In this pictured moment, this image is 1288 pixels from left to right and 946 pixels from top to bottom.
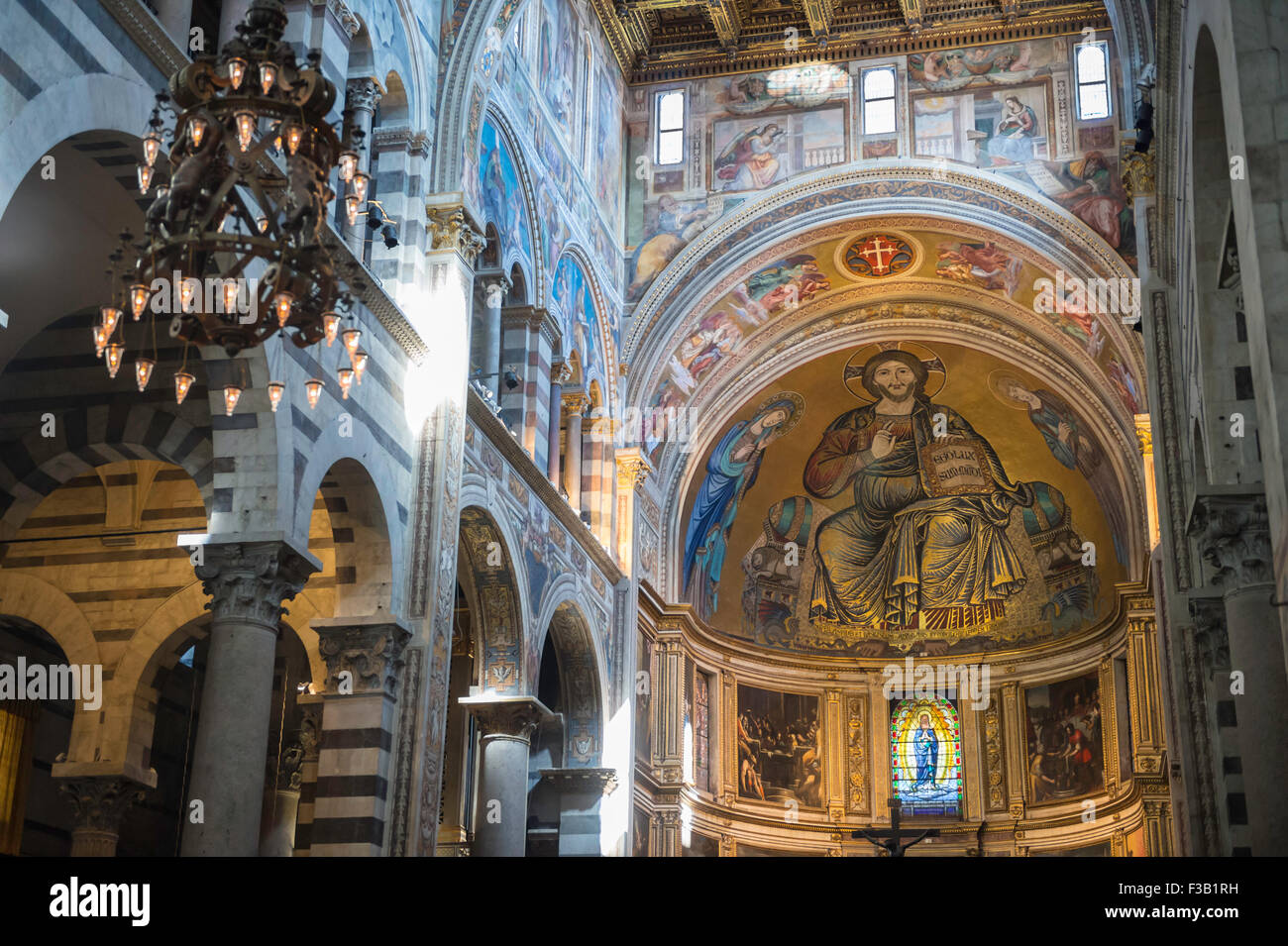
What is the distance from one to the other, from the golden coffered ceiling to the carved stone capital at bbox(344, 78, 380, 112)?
29.3 ft

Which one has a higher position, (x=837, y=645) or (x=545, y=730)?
(x=837, y=645)

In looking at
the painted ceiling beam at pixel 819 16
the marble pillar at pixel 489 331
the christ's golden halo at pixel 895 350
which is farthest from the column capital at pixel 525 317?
the christ's golden halo at pixel 895 350

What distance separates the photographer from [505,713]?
16984 mm

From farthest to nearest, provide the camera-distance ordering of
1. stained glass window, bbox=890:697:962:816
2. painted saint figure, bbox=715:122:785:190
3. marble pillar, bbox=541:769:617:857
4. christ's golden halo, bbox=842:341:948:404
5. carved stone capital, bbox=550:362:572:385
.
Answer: stained glass window, bbox=890:697:962:816 < christ's golden halo, bbox=842:341:948:404 < painted saint figure, bbox=715:122:785:190 < marble pillar, bbox=541:769:617:857 < carved stone capital, bbox=550:362:572:385

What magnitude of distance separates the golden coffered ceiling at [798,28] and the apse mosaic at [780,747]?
34.9 ft

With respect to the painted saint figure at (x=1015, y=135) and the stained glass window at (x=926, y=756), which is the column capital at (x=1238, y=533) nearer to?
the painted saint figure at (x=1015, y=135)

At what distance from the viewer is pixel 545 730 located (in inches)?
808

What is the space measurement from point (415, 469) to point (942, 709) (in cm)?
1632

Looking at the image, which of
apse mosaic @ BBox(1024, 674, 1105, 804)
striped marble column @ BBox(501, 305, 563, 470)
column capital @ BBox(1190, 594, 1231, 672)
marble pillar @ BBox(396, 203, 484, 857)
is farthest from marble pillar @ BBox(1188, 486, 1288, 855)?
apse mosaic @ BBox(1024, 674, 1105, 804)

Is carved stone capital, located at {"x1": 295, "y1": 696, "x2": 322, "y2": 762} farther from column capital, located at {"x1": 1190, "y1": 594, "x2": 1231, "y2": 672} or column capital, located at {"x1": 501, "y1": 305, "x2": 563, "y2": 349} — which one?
column capital, located at {"x1": 1190, "y1": 594, "x2": 1231, "y2": 672}

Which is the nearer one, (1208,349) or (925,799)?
(1208,349)

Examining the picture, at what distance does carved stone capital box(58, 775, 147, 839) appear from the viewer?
1472 cm
